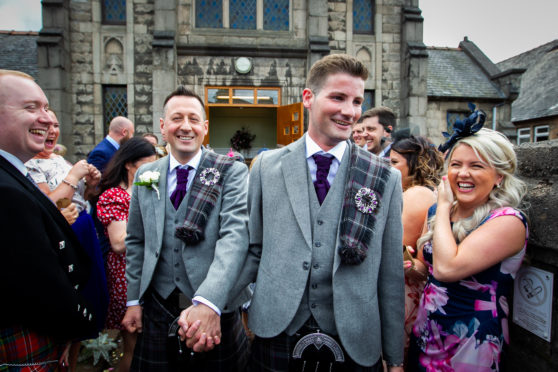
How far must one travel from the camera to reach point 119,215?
2.87 metres

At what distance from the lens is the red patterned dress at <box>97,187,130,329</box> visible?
9.54 feet

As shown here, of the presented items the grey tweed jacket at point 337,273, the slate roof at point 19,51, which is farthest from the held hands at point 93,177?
the slate roof at point 19,51

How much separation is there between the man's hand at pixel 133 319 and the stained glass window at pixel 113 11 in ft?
34.9

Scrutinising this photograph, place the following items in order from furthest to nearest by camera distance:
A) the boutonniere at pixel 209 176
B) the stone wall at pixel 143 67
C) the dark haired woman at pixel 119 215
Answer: the stone wall at pixel 143 67
the dark haired woman at pixel 119 215
the boutonniere at pixel 209 176

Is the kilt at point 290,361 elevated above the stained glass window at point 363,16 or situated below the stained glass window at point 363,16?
below

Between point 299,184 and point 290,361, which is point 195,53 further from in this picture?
point 290,361

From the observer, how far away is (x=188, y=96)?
7.82 feet

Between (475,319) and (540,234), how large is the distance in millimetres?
549

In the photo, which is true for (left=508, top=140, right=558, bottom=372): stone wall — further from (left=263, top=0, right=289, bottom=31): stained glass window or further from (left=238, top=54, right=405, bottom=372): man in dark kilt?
(left=263, top=0, right=289, bottom=31): stained glass window

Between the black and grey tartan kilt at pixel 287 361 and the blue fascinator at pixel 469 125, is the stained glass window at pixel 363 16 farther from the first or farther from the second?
the black and grey tartan kilt at pixel 287 361

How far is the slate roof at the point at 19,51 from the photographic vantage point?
12383mm

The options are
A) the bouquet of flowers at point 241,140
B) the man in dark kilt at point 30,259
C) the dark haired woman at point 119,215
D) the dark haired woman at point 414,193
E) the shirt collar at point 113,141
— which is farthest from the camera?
the bouquet of flowers at point 241,140

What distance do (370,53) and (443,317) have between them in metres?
10.8

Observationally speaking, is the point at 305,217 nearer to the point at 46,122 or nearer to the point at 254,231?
the point at 254,231
